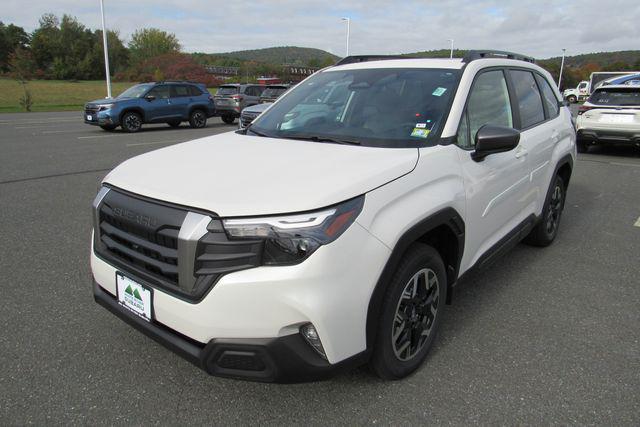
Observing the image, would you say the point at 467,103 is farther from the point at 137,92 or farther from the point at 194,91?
the point at 194,91

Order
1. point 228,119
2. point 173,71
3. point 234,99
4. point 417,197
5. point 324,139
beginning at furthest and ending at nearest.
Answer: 1. point 173,71
2. point 228,119
3. point 234,99
4. point 324,139
5. point 417,197

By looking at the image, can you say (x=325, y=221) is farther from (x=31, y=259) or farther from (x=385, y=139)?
(x=31, y=259)

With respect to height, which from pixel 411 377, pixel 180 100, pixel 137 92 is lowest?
pixel 411 377

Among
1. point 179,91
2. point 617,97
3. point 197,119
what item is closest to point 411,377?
point 617,97

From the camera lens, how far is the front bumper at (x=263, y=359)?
1.95 m

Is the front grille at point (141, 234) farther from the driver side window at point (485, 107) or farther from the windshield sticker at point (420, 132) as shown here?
the driver side window at point (485, 107)

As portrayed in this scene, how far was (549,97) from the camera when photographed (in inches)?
183

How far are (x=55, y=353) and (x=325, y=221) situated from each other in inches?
78.8

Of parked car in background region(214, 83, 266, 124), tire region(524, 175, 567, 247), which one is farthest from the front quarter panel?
parked car in background region(214, 83, 266, 124)

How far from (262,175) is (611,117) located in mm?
10773

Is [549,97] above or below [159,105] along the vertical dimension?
above

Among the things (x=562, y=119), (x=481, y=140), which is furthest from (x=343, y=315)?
(x=562, y=119)

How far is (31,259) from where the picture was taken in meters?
4.24

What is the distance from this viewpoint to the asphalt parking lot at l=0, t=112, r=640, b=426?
7.66 ft
